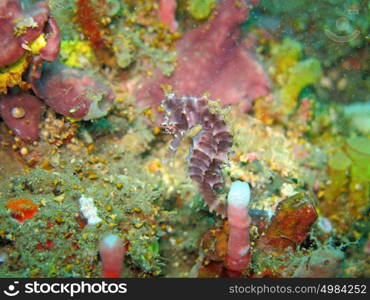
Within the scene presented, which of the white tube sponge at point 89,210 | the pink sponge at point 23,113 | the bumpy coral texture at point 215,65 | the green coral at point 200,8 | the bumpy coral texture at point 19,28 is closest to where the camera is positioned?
the bumpy coral texture at point 19,28

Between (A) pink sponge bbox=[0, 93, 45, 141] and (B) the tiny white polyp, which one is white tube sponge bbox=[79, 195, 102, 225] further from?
(B) the tiny white polyp

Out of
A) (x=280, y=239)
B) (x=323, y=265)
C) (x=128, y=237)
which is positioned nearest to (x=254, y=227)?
(x=280, y=239)

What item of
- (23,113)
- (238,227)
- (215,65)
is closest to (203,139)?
(238,227)

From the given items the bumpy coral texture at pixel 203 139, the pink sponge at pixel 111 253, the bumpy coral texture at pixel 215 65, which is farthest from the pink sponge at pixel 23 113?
the pink sponge at pixel 111 253

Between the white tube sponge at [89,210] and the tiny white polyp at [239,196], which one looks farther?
the white tube sponge at [89,210]

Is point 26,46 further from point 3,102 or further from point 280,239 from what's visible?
point 280,239

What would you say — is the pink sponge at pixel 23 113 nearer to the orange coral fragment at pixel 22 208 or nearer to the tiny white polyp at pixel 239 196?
the orange coral fragment at pixel 22 208
